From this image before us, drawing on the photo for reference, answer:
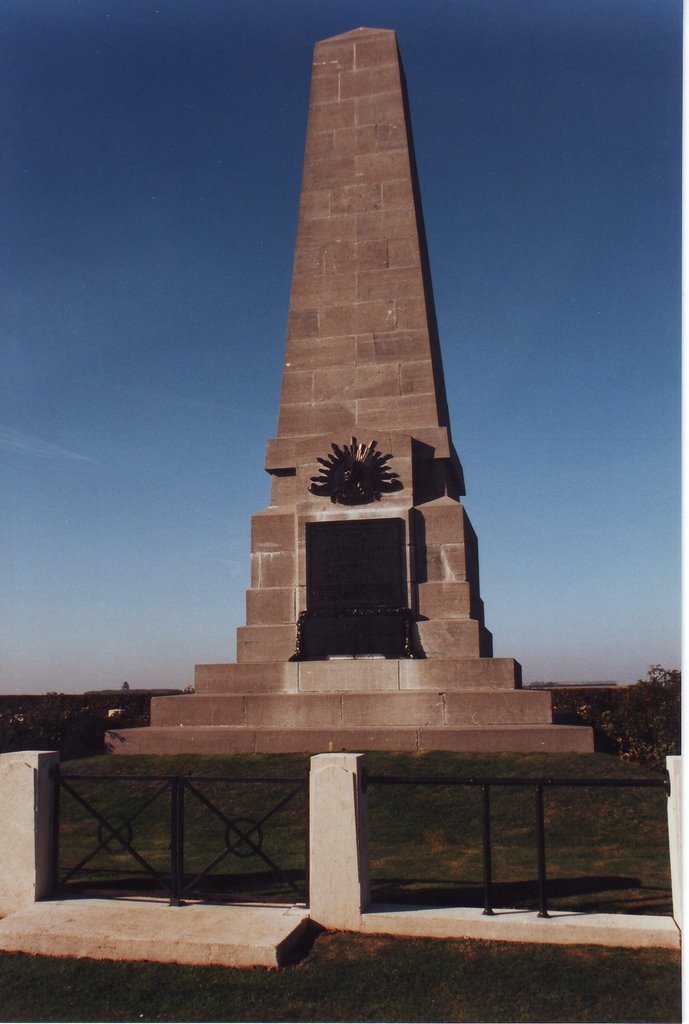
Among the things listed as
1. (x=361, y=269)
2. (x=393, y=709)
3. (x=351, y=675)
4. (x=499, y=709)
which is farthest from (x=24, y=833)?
(x=361, y=269)

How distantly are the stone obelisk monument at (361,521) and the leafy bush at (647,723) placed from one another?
239cm

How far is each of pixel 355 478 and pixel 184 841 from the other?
640 cm

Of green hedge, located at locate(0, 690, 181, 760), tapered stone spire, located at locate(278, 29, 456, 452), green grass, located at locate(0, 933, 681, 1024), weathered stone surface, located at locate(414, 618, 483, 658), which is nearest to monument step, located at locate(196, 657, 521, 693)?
weathered stone surface, located at locate(414, 618, 483, 658)

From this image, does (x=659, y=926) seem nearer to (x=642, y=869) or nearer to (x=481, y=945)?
(x=481, y=945)

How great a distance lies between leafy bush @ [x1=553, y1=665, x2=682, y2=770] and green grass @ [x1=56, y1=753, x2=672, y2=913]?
2.68 metres

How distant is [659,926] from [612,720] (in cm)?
896

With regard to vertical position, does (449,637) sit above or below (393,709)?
above

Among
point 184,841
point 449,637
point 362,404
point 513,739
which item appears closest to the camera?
point 184,841

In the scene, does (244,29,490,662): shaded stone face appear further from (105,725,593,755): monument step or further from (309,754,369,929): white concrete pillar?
(309,754,369,929): white concrete pillar

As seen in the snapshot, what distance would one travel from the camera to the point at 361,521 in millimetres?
12633

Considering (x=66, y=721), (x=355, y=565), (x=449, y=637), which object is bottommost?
(x=66, y=721)

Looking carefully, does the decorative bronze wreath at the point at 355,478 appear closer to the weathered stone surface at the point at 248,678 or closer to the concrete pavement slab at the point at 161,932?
the weathered stone surface at the point at 248,678

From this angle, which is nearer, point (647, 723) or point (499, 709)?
point (499, 709)

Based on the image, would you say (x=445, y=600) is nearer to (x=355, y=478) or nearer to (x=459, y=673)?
(x=459, y=673)
